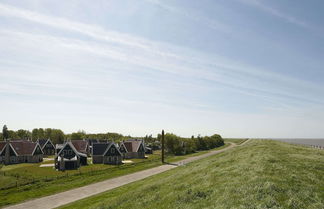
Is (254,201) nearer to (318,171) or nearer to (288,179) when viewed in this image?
(288,179)

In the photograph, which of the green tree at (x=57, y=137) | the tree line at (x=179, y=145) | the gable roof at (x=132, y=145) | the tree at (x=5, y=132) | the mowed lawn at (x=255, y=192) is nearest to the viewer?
the mowed lawn at (x=255, y=192)

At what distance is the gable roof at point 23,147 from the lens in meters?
75.9

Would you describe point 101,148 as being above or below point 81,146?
below

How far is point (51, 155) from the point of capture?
10256cm

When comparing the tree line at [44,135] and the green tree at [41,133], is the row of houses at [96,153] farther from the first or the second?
the green tree at [41,133]

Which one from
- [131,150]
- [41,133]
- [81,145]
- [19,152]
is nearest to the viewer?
[19,152]

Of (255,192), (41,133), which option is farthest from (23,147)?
(41,133)

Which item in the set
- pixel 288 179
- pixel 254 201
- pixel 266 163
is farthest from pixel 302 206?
pixel 266 163

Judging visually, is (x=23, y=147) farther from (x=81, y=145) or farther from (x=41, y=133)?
(x=41, y=133)

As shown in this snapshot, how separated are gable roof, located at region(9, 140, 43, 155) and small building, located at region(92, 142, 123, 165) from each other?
22.9 meters

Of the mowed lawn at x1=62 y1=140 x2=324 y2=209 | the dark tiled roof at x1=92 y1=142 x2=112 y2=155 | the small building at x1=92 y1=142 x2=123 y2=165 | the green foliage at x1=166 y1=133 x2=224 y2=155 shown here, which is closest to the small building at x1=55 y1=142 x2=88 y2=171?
the small building at x1=92 y1=142 x2=123 y2=165

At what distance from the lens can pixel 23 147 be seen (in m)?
77.5

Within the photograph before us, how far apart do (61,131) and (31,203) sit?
133 meters

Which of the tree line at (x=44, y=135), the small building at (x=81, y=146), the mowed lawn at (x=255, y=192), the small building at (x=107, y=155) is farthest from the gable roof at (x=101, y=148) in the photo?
the tree line at (x=44, y=135)
